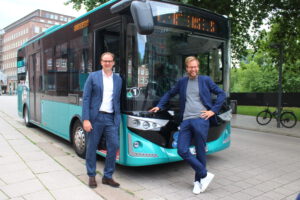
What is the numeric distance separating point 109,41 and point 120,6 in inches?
27.9

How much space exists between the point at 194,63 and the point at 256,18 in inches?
436

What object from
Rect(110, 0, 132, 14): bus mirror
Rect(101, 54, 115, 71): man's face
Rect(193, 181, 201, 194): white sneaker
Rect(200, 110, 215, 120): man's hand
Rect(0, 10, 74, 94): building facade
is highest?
Rect(0, 10, 74, 94): building facade

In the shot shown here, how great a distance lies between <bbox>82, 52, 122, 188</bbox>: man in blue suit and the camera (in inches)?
158

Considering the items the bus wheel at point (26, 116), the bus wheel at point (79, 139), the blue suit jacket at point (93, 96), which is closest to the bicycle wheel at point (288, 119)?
the bus wheel at point (79, 139)

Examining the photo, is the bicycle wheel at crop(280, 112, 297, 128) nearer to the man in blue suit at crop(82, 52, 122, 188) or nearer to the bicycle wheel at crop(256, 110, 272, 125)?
the bicycle wheel at crop(256, 110, 272, 125)

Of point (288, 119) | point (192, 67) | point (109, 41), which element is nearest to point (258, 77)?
point (288, 119)

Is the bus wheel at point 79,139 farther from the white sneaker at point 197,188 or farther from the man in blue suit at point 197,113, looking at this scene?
the white sneaker at point 197,188

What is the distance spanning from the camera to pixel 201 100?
13.3ft

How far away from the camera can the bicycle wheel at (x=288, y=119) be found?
468 inches

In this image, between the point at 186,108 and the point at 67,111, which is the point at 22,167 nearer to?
the point at 67,111

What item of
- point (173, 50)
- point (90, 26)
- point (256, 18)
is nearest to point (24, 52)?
point (90, 26)

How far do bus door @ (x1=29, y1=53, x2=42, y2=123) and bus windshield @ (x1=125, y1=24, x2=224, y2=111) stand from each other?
185 inches

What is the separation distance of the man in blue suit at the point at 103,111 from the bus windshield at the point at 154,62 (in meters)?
0.30

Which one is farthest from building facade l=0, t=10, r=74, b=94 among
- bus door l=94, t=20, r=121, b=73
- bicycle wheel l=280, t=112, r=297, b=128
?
bus door l=94, t=20, r=121, b=73
